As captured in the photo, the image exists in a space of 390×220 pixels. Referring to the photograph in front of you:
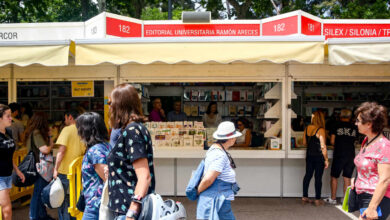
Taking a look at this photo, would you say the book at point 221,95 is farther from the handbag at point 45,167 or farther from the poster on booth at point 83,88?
the handbag at point 45,167

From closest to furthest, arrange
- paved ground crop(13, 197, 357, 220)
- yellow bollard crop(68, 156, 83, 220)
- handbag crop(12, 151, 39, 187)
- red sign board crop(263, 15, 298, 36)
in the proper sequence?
yellow bollard crop(68, 156, 83, 220) < handbag crop(12, 151, 39, 187) < paved ground crop(13, 197, 357, 220) < red sign board crop(263, 15, 298, 36)

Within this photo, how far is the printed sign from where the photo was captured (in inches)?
269

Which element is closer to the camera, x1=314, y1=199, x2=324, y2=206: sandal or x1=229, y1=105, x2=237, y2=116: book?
x1=314, y1=199, x2=324, y2=206: sandal

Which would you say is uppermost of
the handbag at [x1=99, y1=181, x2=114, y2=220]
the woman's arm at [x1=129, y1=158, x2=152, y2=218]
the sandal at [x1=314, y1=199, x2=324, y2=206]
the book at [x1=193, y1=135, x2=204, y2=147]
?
the woman's arm at [x1=129, y1=158, x2=152, y2=218]

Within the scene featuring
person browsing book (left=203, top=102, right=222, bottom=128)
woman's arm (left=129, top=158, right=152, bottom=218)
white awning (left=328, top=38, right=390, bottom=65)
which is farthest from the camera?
person browsing book (left=203, top=102, right=222, bottom=128)

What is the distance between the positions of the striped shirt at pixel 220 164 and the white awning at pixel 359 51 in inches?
92.4

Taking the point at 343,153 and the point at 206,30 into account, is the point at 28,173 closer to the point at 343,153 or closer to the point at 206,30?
the point at 206,30

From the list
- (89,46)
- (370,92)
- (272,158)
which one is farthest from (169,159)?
(370,92)

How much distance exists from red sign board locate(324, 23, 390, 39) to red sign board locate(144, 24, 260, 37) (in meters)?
1.47

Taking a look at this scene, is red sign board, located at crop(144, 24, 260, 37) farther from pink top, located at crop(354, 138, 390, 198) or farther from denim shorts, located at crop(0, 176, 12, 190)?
pink top, located at crop(354, 138, 390, 198)

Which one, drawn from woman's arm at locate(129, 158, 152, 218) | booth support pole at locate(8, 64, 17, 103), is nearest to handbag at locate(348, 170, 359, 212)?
woman's arm at locate(129, 158, 152, 218)

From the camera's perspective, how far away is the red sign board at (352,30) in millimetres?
6969

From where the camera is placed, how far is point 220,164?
9.95 ft

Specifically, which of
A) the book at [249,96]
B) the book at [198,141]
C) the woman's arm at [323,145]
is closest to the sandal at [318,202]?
the woman's arm at [323,145]
